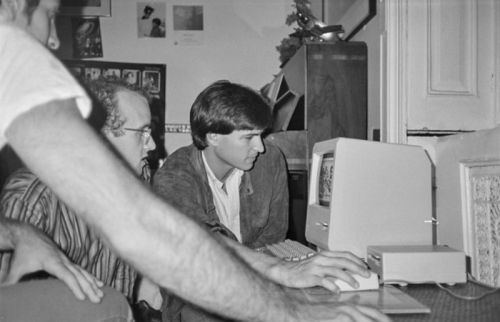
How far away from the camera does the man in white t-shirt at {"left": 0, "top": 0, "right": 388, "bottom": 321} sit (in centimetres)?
52

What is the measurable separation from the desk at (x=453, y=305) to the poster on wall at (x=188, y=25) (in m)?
2.68

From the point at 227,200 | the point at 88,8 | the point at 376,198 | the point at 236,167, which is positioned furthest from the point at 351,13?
the point at 88,8

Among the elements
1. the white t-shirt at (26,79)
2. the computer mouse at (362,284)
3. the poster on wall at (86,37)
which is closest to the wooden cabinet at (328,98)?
the computer mouse at (362,284)

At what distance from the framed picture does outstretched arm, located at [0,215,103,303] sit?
270cm

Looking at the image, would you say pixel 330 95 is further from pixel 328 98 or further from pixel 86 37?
pixel 86 37

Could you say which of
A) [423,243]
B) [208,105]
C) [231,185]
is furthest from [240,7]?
[423,243]

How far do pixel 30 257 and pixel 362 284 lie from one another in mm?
654

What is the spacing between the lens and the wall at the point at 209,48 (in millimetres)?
3377

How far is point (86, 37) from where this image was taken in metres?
3.37

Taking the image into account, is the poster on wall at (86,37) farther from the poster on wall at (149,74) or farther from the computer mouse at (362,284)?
the computer mouse at (362,284)

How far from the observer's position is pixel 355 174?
1299mm

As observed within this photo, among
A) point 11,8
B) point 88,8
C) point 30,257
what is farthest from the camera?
point 88,8

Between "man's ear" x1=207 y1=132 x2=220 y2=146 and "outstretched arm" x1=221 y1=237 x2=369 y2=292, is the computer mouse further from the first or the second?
"man's ear" x1=207 y1=132 x2=220 y2=146

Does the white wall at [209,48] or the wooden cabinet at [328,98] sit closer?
the wooden cabinet at [328,98]
